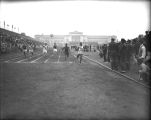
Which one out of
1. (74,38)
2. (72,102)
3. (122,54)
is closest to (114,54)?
(122,54)

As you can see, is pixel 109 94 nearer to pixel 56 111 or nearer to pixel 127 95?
pixel 127 95

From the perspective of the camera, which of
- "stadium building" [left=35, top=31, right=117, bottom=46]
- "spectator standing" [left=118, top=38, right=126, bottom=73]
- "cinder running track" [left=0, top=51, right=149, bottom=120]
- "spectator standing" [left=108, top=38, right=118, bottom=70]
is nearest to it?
"cinder running track" [left=0, top=51, right=149, bottom=120]

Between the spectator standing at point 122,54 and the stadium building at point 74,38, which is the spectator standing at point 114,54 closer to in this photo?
the spectator standing at point 122,54

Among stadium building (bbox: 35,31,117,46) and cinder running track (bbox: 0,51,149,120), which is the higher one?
stadium building (bbox: 35,31,117,46)

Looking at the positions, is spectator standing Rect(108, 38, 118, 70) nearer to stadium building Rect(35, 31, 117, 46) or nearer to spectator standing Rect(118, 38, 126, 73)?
spectator standing Rect(118, 38, 126, 73)

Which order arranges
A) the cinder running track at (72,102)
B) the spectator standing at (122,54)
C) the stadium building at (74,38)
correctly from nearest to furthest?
the cinder running track at (72,102) < the spectator standing at (122,54) < the stadium building at (74,38)

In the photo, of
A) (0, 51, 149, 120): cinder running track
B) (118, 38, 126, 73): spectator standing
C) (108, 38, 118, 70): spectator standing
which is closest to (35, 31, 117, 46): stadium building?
(108, 38, 118, 70): spectator standing

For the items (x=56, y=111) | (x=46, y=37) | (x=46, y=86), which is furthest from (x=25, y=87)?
(x=46, y=37)

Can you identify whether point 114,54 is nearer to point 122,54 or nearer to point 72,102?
point 122,54

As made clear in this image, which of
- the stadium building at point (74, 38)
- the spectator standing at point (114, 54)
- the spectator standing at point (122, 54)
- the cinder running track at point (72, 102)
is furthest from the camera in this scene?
the stadium building at point (74, 38)

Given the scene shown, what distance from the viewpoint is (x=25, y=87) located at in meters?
7.83

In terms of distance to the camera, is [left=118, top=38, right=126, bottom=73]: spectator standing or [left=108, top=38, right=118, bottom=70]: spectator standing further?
[left=108, top=38, right=118, bottom=70]: spectator standing

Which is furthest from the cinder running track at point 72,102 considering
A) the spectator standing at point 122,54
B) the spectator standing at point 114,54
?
the spectator standing at point 114,54

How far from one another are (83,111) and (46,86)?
337 centimetres
